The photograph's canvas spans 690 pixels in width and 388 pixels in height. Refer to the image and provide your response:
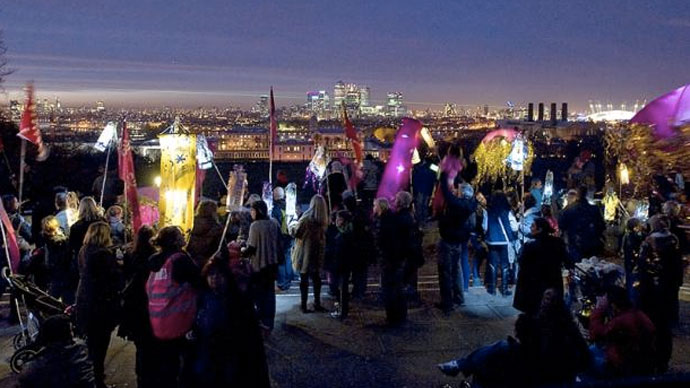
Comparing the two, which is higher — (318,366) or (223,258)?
(223,258)

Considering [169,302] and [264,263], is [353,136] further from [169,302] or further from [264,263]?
[169,302]

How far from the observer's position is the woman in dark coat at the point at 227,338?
4562mm

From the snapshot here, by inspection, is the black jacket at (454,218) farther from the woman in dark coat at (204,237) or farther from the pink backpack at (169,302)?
the pink backpack at (169,302)

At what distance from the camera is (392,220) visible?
7.28 meters

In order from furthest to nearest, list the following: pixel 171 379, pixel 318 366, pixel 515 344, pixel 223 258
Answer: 1. pixel 318 366
2. pixel 171 379
3. pixel 223 258
4. pixel 515 344

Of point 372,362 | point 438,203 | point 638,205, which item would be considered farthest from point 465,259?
point 638,205

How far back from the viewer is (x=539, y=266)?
6574 mm

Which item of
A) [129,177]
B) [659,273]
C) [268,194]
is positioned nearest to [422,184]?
[268,194]

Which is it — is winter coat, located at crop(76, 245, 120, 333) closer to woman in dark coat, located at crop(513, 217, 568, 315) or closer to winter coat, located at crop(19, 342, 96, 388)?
winter coat, located at crop(19, 342, 96, 388)

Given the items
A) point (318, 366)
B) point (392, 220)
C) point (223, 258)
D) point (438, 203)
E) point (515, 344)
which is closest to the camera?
point (515, 344)

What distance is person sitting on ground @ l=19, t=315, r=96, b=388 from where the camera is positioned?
364 cm

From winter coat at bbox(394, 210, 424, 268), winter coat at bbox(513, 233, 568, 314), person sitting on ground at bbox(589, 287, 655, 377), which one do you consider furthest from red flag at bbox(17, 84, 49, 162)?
person sitting on ground at bbox(589, 287, 655, 377)

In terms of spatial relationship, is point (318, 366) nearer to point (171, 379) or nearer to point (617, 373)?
point (171, 379)

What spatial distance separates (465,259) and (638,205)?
152 inches
